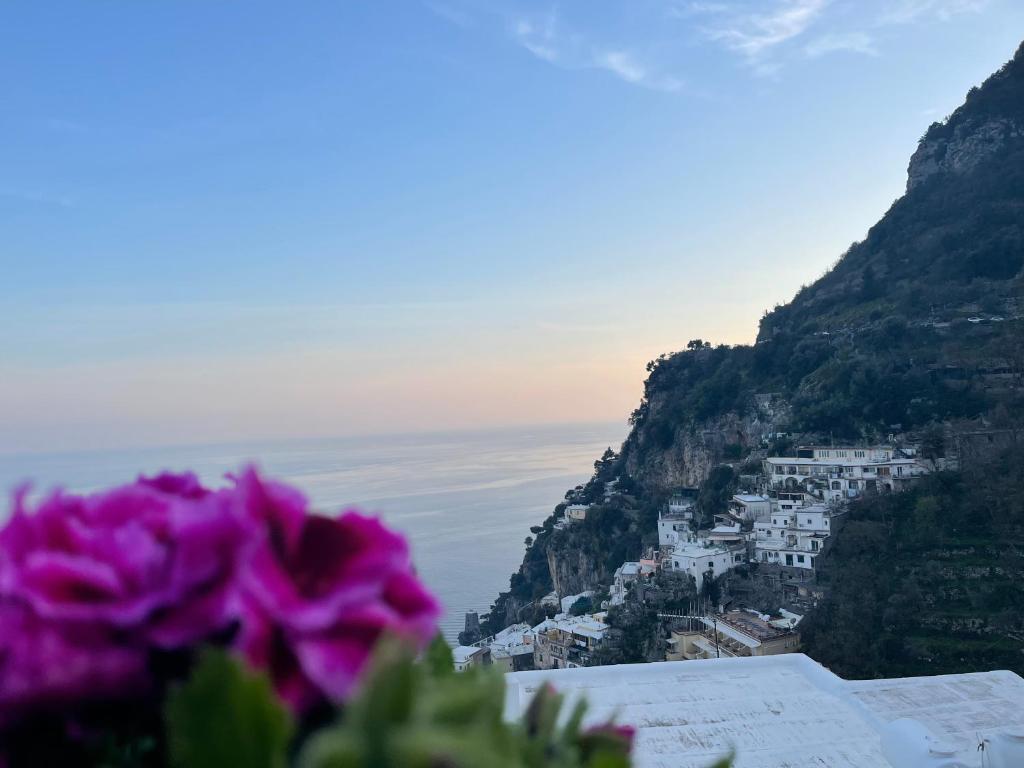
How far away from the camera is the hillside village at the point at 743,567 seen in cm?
1557

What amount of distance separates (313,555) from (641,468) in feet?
101

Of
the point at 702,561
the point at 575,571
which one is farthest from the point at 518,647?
the point at 575,571

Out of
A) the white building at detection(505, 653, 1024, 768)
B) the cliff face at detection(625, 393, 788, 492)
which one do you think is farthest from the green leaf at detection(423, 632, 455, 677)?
the cliff face at detection(625, 393, 788, 492)

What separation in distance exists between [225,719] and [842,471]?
23.2 m

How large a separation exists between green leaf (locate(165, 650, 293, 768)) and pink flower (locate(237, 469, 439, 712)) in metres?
0.03

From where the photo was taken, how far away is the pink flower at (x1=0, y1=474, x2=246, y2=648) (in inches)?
12.2

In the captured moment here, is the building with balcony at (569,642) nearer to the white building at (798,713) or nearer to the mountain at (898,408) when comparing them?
the mountain at (898,408)

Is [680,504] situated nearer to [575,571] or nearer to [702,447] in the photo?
[702,447]

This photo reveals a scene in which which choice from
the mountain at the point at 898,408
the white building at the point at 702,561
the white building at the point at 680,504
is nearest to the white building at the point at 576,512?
the mountain at the point at 898,408

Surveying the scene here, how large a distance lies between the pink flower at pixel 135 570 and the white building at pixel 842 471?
20.9 m

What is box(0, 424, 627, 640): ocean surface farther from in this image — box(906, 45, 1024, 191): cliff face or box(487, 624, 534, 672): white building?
box(906, 45, 1024, 191): cliff face

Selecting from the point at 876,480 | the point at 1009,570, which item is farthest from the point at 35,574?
the point at 876,480

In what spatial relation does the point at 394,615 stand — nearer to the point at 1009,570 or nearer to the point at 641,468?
the point at 1009,570

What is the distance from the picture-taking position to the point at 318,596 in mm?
325
